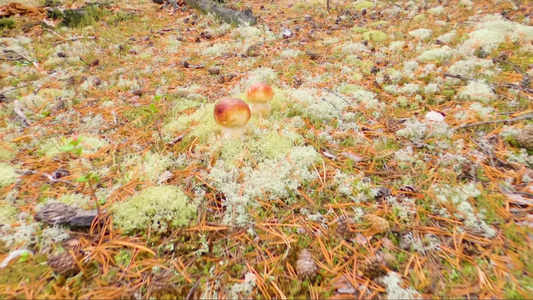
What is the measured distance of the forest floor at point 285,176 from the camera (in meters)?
1.73

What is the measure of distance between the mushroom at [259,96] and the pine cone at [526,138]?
253 centimetres

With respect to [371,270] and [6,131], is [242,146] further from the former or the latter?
[6,131]

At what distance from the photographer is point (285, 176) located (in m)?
2.47

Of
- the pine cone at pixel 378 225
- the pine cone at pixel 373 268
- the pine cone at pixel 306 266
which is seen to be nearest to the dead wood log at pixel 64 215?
the pine cone at pixel 306 266

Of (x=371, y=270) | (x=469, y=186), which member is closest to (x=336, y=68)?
(x=469, y=186)

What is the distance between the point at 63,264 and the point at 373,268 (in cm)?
206

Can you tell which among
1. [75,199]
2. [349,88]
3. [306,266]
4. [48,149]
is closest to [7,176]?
[48,149]

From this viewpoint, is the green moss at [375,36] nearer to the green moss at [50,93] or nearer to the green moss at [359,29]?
the green moss at [359,29]

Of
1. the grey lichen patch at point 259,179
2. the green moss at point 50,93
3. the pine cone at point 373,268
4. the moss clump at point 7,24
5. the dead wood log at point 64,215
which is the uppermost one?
the pine cone at point 373,268

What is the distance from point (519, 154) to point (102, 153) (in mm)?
4207

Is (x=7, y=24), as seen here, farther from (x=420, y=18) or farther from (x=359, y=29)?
(x=420, y=18)

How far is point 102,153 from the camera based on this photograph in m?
2.84

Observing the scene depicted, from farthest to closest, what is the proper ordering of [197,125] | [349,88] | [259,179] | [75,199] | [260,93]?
1. [349,88]
2. [197,125]
3. [260,93]
4. [259,179]
5. [75,199]

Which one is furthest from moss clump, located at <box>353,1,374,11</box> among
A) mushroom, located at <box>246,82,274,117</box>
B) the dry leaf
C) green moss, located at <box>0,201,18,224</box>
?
green moss, located at <box>0,201,18,224</box>
